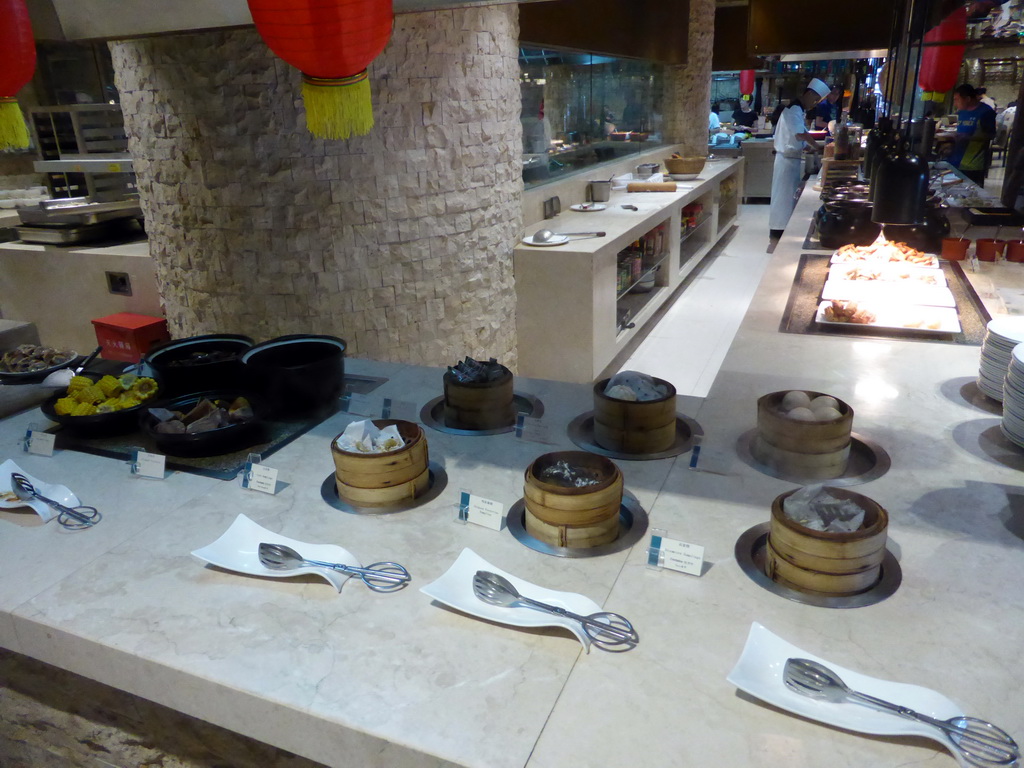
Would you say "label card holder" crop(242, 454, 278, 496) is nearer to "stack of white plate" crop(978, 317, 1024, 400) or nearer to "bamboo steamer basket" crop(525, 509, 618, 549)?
"bamboo steamer basket" crop(525, 509, 618, 549)

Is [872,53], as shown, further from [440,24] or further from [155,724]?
[155,724]

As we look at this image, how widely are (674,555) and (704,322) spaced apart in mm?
4830

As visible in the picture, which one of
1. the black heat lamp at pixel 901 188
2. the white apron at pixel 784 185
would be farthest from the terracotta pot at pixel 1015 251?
the white apron at pixel 784 185

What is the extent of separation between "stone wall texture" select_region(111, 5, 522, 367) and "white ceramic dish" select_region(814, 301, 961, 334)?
2.09 meters

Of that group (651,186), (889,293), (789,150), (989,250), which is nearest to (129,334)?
(889,293)

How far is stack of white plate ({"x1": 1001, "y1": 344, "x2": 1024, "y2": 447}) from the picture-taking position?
140cm

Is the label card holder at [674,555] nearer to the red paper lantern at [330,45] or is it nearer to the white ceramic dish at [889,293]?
the red paper lantern at [330,45]

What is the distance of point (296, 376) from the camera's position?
5.53ft

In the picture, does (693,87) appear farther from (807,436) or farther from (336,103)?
(807,436)

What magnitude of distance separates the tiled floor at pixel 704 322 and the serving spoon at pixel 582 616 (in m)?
2.38

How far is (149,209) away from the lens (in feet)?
12.2

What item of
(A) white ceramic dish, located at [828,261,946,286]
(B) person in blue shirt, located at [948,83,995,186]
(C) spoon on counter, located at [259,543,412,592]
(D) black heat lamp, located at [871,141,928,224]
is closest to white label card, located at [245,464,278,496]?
(C) spoon on counter, located at [259,543,412,592]

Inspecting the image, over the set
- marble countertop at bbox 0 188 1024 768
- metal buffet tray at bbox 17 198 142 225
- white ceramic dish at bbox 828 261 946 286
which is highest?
metal buffet tray at bbox 17 198 142 225

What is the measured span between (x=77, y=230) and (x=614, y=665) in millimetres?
4174
